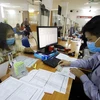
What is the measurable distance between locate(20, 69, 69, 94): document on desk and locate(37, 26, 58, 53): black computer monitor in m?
0.46

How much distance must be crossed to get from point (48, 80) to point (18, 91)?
256 millimetres

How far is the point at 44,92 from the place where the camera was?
714 mm

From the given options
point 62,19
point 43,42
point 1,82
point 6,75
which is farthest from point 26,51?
point 62,19

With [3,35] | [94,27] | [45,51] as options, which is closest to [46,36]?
[45,51]

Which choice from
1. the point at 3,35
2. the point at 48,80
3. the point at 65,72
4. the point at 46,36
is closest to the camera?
the point at 48,80

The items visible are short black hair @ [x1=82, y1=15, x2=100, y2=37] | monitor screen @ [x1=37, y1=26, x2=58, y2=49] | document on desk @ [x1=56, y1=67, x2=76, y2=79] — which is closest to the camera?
short black hair @ [x1=82, y1=15, x2=100, y2=37]

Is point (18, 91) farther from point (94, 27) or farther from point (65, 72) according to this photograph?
point (94, 27)

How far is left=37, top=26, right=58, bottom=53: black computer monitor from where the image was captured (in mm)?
1297

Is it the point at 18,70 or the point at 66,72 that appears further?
the point at 66,72

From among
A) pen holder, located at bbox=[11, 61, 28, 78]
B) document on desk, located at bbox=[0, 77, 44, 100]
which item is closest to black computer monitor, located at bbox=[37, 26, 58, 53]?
pen holder, located at bbox=[11, 61, 28, 78]

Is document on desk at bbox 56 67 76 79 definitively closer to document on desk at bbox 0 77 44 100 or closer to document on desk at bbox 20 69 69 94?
document on desk at bbox 20 69 69 94

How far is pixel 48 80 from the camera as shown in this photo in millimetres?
852

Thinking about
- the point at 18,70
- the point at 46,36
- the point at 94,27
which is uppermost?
the point at 94,27

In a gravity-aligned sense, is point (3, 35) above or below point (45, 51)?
above
